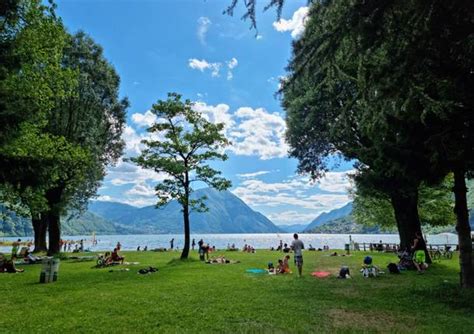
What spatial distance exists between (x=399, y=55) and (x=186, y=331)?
713 cm

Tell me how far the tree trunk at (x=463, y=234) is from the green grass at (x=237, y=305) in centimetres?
67

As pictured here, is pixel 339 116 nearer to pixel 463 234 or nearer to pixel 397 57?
pixel 397 57

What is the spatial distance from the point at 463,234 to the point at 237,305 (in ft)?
26.2

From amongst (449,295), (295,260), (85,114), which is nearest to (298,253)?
(295,260)

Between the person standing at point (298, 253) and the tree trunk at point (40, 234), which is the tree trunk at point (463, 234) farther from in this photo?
the tree trunk at point (40, 234)

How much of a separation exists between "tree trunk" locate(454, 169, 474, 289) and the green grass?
2.19 feet

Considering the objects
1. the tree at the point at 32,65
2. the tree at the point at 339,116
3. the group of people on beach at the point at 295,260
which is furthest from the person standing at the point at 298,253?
the tree at the point at 32,65

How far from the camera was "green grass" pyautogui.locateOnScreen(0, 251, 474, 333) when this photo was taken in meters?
8.40

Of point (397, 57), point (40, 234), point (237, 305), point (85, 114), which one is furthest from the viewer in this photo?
point (40, 234)

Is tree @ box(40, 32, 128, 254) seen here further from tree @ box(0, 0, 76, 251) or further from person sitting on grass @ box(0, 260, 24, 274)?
person sitting on grass @ box(0, 260, 24, 274)

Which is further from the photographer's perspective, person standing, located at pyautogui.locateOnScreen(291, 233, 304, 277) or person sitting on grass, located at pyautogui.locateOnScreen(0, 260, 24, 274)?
person sitting on grass, located at pyautogui.locateOnScreen(0, 260, 24, 274)

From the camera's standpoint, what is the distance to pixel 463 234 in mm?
12383

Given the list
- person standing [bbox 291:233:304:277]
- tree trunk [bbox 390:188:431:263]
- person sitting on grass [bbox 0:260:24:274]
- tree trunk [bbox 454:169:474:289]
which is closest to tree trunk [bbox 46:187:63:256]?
person sitting on grass [bbox 0:260:24:274]

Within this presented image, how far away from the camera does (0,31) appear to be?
52.8ft
